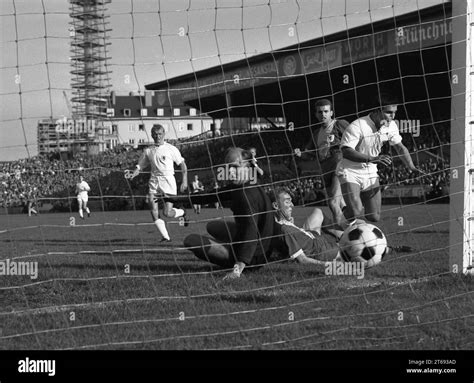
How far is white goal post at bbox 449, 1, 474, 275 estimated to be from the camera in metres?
6.61

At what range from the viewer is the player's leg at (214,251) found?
7.02 m

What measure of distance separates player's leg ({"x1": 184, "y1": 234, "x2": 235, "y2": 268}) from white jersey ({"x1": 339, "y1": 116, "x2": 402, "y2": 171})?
5.67 ft

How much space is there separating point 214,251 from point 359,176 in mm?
1920

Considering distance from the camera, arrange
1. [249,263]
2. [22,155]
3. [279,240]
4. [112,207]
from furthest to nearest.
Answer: [112,207] < [279,240] < [249,263] < [22,155]

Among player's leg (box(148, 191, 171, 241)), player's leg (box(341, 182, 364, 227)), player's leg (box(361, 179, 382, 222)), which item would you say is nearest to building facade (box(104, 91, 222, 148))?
player's leg (box(148, 191, 171, 241))

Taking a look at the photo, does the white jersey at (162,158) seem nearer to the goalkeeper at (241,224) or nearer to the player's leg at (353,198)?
the player's leg at (353,198)

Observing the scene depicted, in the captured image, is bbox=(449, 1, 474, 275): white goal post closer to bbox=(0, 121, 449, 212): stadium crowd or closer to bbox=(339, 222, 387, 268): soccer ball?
bbox=(339, 222, 387, 268): soccer ball

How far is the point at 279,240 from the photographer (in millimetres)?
7285

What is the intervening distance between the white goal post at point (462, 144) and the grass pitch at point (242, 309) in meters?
0.28

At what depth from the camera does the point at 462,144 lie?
6.64 metres

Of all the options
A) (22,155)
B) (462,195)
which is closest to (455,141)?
(462,195)
